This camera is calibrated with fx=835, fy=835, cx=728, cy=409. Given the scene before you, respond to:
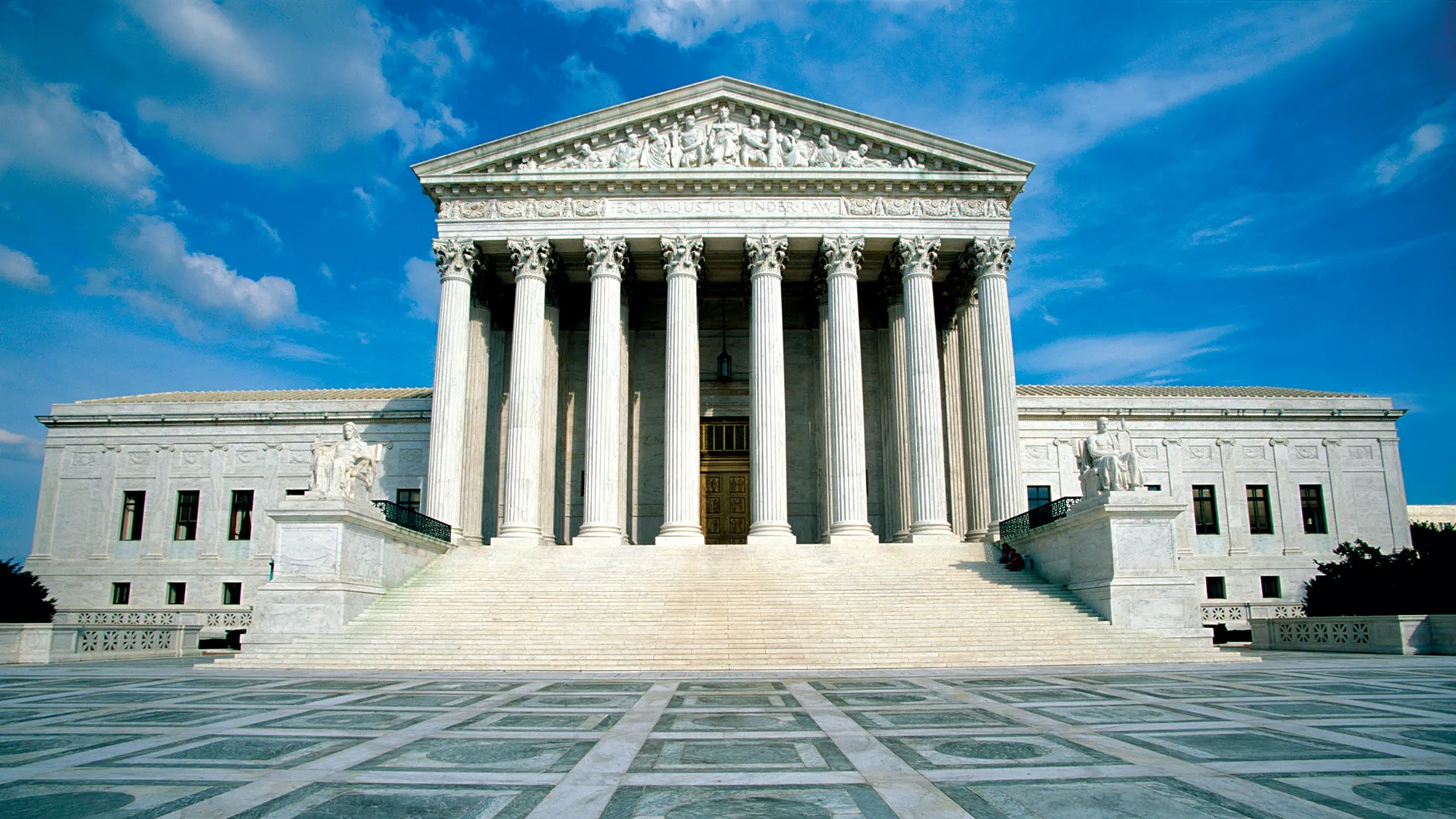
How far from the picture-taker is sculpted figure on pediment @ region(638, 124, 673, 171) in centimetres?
3128

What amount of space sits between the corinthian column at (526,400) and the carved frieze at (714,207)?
4.44 feet

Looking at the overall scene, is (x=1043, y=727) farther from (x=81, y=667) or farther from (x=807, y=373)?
(x=807, y=373)

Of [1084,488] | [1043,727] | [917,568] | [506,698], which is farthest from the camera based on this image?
[917,568]

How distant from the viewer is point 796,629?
64.1 feet

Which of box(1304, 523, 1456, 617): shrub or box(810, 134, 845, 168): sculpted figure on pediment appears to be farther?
box(810, 134, 845, 168): sculpted figure on pediment

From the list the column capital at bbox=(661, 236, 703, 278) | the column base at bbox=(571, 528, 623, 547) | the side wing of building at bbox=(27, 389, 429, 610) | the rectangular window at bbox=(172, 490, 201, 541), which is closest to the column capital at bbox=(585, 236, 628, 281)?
the column capital at bbox=(661, 236, 703, 278)

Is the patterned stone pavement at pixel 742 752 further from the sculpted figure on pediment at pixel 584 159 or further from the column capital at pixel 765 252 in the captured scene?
the sculpted figure on pediment at pixel 584 159

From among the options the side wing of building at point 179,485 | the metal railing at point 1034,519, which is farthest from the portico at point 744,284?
the side wing of building at point 179,485

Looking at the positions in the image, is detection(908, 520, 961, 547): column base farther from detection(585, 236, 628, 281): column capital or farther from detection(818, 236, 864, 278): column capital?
detection(585, 236, 628, 281): column capital

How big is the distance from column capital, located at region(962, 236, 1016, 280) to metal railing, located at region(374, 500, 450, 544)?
21.2 metres

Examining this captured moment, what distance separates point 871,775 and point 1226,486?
38.7 meters

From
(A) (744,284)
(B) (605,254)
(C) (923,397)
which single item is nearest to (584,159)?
(B) (605,254)

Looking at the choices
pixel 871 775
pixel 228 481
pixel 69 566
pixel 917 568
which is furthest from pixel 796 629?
pixel 69 566

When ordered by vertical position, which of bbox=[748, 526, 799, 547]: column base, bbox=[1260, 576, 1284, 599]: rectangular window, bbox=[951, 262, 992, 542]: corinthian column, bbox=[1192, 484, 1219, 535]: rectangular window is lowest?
bbox=[1260, 576, 1284, 599]: rectangular window
